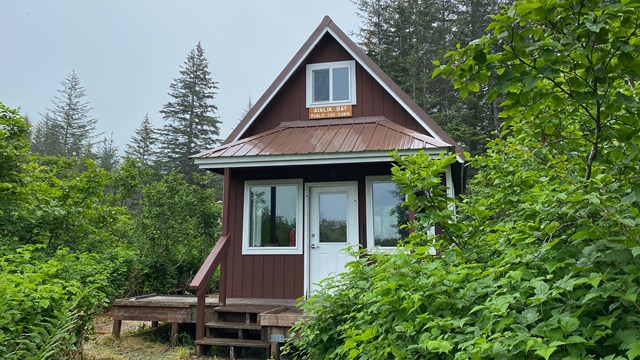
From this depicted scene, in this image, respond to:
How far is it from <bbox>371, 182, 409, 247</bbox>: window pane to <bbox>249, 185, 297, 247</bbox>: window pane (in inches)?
55.2

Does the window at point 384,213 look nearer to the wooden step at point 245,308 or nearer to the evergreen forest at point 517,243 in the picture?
the wooden step at point 245,308

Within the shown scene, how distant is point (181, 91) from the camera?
105 ft

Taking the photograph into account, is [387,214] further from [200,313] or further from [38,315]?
[38,315]

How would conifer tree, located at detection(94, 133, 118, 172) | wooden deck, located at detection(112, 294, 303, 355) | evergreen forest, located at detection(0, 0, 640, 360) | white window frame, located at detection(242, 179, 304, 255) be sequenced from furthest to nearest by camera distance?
conifer tree, located at detection(94, 133, 118, 172)
white window frame, located at detection(242, 179, 304, 255)
wooden deck, located at detection(112, 294, 303, 355)
evergreen forest, located at detection(0, 0, 640, 360)

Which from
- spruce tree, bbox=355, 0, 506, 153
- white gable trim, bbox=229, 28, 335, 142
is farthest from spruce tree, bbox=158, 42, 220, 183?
white gable trim, bbox=229, 28, 335, 142

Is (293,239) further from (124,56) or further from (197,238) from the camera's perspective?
(124,56)

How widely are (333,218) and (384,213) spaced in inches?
34.3

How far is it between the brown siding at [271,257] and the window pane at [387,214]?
0.67 ft

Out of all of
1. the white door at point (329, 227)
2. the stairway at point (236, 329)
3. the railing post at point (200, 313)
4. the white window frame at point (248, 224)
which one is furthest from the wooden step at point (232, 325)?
the white window frame at point (248, 224)

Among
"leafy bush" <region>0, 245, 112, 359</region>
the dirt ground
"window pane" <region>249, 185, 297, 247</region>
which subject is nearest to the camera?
"leafy bush" <region>0, 245, 112, 359</region>

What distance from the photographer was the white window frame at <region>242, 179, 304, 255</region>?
282 inches

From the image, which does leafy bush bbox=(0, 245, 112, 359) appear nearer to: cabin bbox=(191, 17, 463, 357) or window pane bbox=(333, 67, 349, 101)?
cabin bbox=(191, 17, 463, 357)

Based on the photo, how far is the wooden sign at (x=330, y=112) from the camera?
25.2ft

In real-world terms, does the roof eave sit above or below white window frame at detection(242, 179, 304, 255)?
above
